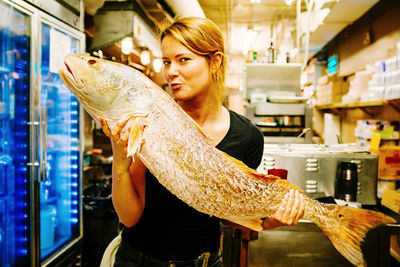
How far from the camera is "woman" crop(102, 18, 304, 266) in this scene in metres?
1.21

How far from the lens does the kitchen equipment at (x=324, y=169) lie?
101 inches

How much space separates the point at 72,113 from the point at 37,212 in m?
1.28

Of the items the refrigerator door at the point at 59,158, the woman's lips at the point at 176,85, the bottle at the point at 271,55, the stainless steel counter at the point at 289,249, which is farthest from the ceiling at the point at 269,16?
the woman's lips at the point at 176,85

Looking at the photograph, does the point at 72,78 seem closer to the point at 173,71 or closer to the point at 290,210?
the point at 173,71

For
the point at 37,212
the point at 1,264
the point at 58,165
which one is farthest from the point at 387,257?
the point at 58,165

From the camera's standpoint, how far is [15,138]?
2.54 meters

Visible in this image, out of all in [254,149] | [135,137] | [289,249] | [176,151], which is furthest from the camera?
[289,249]

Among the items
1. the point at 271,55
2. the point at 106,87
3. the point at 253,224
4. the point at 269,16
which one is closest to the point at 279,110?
the point at 271,55

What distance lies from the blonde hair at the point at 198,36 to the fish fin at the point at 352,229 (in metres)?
0.95

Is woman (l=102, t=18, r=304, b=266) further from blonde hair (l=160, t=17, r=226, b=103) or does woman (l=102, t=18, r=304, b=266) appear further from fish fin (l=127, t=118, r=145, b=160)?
fish fin (l=127, t=118, r=145, b=160)

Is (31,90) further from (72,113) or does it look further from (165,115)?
(165,115)

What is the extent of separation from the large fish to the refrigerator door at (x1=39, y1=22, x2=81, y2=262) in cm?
225

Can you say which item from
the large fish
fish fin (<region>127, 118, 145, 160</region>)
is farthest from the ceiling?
fish fin (<region>127, 118, 145, 160</region>)

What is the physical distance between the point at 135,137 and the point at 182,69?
388mm
